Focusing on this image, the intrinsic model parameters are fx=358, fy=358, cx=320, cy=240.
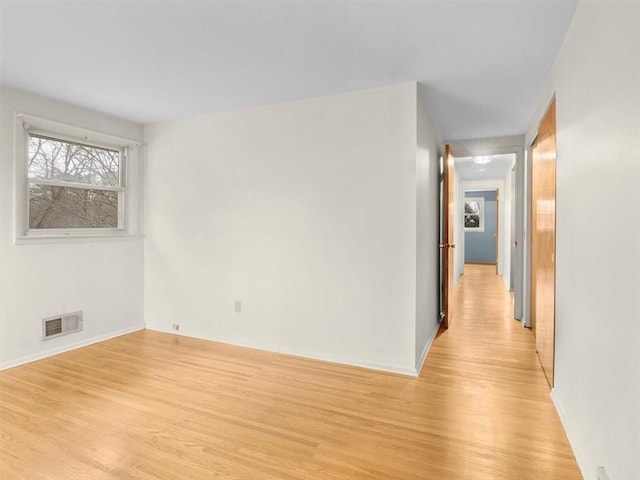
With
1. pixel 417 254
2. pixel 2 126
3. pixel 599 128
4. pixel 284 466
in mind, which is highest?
pixel 2 126

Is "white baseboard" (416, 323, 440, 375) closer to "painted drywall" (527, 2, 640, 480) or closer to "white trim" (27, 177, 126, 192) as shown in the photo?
"painted drywall" (527, 2, 640, 480)

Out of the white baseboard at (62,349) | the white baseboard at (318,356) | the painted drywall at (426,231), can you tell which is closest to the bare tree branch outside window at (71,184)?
the white baseboard at (62,349)

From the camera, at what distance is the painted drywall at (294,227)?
9.96 feet

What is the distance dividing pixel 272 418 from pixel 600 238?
6.67 feet

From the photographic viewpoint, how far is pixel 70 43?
235 centimetres

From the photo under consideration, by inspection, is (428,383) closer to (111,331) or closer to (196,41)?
(196,41)

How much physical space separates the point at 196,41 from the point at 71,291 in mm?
2777


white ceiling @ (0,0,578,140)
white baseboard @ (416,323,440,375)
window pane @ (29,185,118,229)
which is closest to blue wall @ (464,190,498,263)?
white baseboard @ (416,323,440,375)

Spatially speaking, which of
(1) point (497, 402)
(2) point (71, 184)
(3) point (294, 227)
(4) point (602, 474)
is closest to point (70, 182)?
(2) point (71, 184)

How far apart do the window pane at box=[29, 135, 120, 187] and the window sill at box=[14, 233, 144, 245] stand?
0.56 metres

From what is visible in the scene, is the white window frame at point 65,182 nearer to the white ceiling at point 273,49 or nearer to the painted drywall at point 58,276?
the painted drywall at point 58,276

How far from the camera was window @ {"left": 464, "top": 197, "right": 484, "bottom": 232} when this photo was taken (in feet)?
37.0

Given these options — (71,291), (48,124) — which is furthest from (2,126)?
(71,291)

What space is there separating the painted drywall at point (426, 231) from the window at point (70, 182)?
10.6ft
